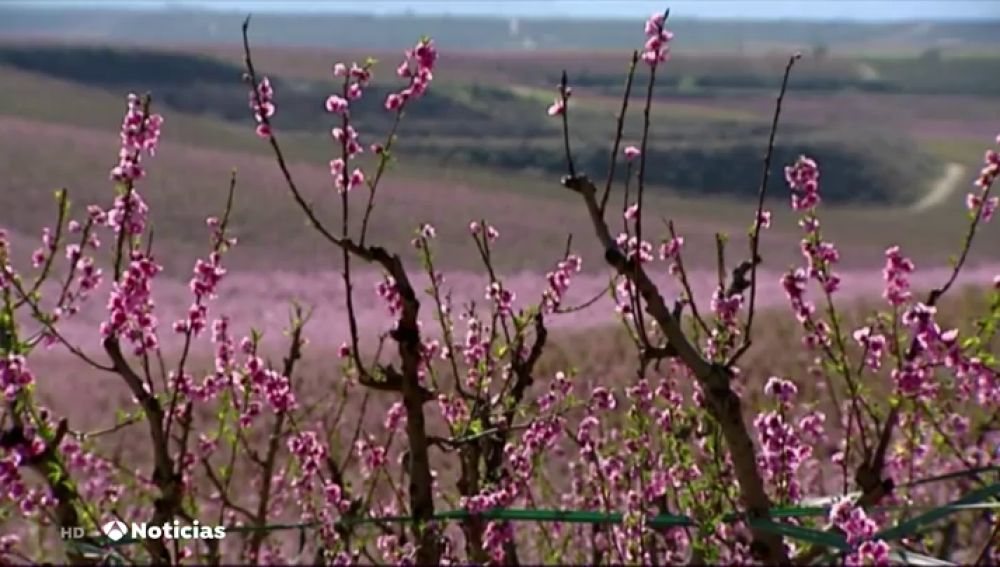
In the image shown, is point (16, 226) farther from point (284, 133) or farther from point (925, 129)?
point (925, 129)

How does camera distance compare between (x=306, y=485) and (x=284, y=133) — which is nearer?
(x=306, y=485)

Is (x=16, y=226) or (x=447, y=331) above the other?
(x=16, y=226)

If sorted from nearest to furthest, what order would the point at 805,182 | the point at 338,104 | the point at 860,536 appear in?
1. the point at 860,536
2. the point at 338,104
3. the point at 805,182

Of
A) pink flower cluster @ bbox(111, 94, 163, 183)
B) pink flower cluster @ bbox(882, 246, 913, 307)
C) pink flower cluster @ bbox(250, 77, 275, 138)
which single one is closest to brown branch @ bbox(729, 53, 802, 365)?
pink flower cluster @ bbox(882, 246, 913, 307)

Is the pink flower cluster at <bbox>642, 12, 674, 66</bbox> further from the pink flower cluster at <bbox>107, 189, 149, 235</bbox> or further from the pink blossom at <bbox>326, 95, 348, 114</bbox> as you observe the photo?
A: the pink flower cluster at <bbox>107, 189, 149, 235</bbox>

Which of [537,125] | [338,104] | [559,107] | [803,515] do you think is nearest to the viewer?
[559,107]

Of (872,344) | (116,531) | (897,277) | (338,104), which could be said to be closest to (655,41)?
(338,104)

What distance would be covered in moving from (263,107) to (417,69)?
13.0 inches

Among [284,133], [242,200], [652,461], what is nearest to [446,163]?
[284,133]

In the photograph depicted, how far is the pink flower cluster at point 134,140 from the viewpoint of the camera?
269 cm

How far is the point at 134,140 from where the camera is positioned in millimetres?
2734

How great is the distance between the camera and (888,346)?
332 cm

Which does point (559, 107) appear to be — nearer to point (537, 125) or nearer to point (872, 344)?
point (872, 344)

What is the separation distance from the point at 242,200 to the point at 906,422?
1993 cm
